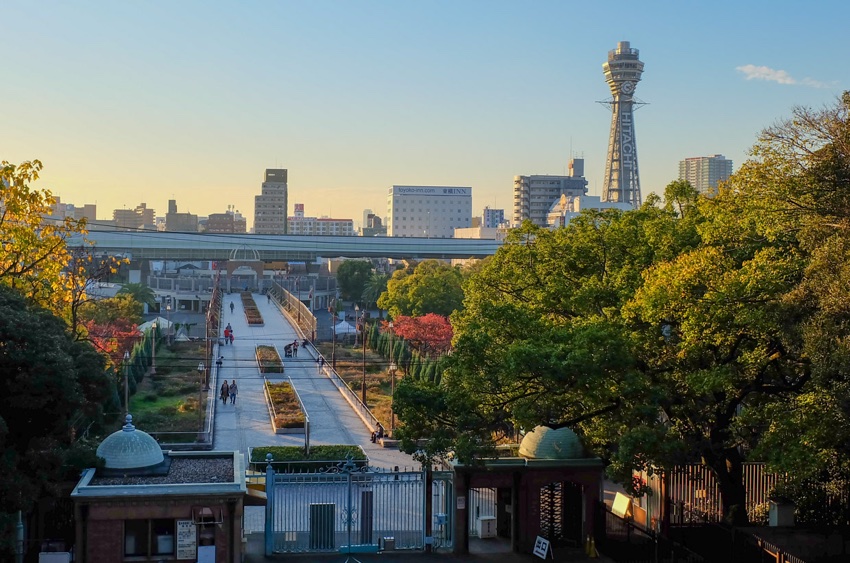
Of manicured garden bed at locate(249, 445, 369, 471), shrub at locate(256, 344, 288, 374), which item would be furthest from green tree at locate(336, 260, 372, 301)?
manicured garden bed at locate(249, 445, 369, 471)

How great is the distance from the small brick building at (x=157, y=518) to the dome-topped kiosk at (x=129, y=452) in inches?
11.6

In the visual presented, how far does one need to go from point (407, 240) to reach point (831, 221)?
95.4 m

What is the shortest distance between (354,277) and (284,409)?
65.9 meters

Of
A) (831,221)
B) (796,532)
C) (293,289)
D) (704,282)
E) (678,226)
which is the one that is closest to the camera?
(831,221)

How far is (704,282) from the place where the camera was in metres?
20.2

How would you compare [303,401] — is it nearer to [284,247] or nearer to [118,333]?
[118,333]

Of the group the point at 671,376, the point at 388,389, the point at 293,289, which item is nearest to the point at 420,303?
the point at 388,389

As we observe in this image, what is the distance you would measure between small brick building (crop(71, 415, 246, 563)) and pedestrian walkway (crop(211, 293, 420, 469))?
11.2 m

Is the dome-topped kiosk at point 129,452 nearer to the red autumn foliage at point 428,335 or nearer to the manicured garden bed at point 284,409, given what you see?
the manicured garden bed at point 284,409

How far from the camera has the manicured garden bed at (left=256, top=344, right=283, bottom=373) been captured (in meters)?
51.6

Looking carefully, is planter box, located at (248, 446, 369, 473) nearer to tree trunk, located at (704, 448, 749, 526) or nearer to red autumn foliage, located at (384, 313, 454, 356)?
tree trunk, located at (704, 448, 749, 526)

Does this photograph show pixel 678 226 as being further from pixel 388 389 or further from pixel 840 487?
pixel 388 389

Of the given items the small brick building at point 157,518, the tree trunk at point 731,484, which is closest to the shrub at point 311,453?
the tree trunk at point 731,484

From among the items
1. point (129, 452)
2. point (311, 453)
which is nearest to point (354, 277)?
point (311, 453)
